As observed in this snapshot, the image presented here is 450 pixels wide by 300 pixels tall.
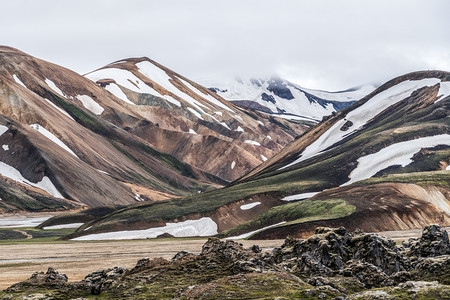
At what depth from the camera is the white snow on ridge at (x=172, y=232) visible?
299 ft

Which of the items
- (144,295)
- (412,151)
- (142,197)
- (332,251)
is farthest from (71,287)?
(142,197)

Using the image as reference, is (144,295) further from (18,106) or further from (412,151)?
(18,106)

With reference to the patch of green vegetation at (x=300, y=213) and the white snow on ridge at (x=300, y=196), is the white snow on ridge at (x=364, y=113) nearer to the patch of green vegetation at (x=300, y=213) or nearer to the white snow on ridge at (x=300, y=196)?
the white snow on ridge at (x=300, y=196)

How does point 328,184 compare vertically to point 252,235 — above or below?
above

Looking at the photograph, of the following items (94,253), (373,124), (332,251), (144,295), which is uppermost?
(373,124)

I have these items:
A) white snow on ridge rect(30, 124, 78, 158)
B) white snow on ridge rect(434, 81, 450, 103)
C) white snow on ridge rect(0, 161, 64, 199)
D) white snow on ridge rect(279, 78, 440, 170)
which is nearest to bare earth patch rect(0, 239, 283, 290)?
white snow on ridge rect(279, 78, 440, 170)

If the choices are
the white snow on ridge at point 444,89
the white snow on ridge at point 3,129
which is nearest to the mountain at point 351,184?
the white snow on ridge at point 444,89

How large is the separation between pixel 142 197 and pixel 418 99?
97.3 meters

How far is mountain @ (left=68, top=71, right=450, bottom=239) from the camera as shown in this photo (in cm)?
7719

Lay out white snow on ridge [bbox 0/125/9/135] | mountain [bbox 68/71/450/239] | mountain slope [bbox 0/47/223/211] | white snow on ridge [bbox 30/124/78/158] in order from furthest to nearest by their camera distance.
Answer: white snow on ridge [bbox 30/124/78/158], white snow on ridge [bbox 0/125/9/135], mountain slope [bbox 0/47/223/211], mountain [bbox 68/71/450/239]

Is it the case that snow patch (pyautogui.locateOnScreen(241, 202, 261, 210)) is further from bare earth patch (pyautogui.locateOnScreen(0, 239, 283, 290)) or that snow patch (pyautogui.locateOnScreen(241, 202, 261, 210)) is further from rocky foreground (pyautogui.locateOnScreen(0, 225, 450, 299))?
rocky foreground (pyautogui.locateOnScreen(0, 225, 450, 299))

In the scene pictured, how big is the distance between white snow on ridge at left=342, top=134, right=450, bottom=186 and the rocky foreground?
253ft

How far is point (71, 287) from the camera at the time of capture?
25734 mm

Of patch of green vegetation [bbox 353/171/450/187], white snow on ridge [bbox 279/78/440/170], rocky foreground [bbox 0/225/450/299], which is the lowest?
rocky foreground [bbox 0/225/450/299]
